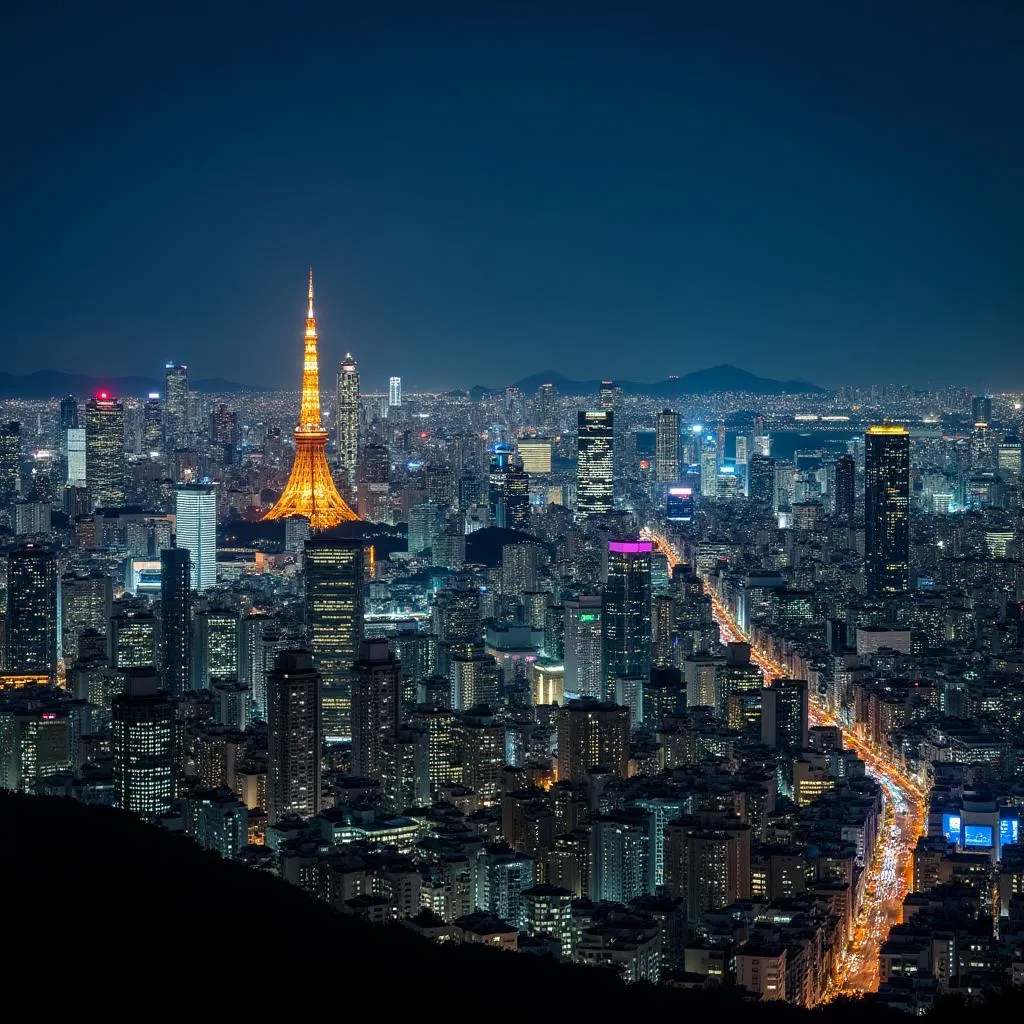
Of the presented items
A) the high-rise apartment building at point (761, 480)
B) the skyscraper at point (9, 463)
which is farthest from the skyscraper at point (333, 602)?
the high-rise apartment building at point (761, 480)

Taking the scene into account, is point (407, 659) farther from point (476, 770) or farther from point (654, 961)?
point (654, 961)

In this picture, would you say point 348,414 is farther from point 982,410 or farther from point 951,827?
point 951,827

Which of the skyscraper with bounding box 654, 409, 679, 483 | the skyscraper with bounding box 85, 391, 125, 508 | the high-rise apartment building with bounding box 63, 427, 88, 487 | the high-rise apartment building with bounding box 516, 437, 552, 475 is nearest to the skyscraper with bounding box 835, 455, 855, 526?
the high-rise apartment building with bounding box 516, 437, 552, 475

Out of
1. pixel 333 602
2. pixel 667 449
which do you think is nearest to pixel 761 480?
pixel 667 449

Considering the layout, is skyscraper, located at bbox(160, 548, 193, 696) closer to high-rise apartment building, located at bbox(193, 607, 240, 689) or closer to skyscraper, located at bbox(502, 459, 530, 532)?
high-rise apartment building, located at bbox(193, 607, 240, 689)

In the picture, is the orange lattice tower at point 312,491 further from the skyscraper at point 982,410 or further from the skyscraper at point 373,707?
the skyscraper at point 982,410

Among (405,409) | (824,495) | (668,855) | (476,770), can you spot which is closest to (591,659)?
(476,770)
